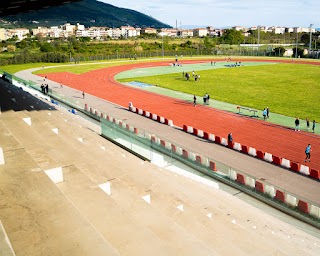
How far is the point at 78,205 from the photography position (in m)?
8.50

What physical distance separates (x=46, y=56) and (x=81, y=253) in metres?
100

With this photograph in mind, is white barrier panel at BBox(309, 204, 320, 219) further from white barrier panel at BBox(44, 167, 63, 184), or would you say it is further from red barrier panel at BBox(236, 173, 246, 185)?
white barrier panel at BBox(44, 167, 63, 184)

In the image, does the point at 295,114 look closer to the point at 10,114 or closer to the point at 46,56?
the point at 10,114

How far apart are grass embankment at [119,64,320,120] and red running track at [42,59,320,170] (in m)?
5.68

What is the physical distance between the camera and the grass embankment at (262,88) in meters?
36.5

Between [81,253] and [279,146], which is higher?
[81,253]

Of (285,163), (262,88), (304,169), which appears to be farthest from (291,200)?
(262,88)

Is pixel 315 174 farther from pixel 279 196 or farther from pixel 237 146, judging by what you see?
pixel 237 146

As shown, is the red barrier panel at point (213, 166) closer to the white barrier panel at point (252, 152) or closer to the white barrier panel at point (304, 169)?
the white barrier panel at point (252, 152)

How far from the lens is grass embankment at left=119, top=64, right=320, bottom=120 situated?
120 ft

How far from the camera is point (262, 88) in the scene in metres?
47.5

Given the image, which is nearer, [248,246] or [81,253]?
[81,253]

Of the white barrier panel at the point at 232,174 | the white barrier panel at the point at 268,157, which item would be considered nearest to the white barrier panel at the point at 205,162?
the white barrier panel at the point at 232,174

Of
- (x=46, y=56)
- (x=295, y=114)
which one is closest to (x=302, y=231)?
(x=295, y=114)
